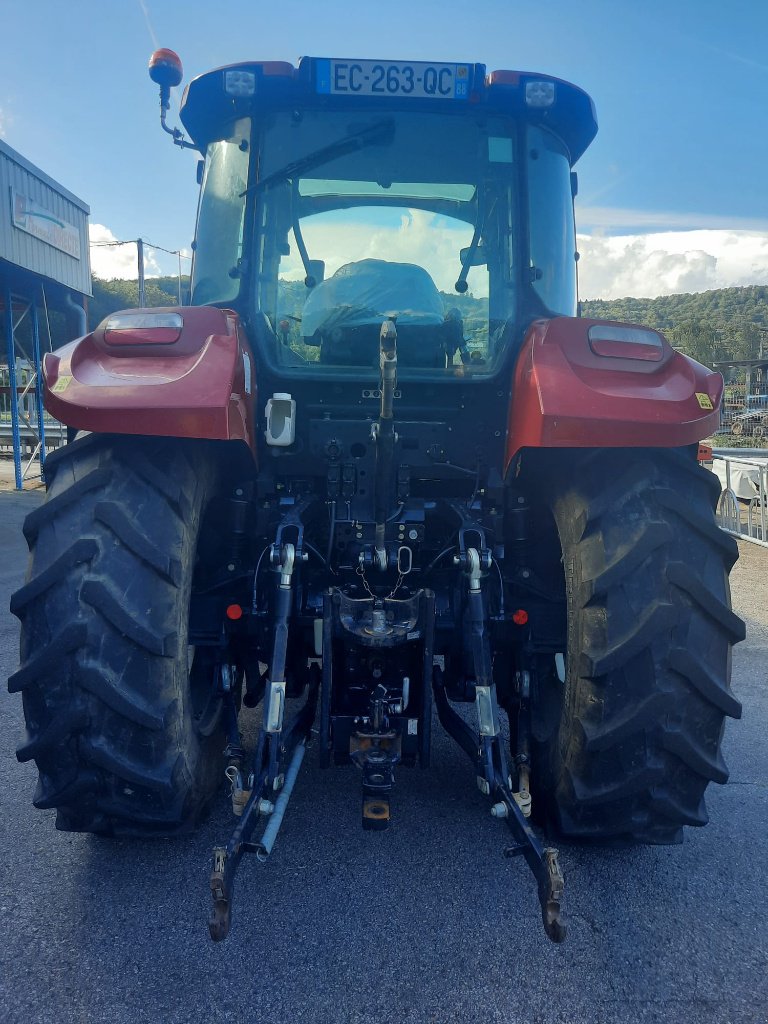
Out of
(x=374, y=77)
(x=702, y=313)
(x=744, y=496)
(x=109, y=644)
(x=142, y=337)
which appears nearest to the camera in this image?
(x=109, y=644)

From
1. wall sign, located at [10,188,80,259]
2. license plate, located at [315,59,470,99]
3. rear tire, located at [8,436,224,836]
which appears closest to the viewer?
rear tire, located at [8,436,224,836]

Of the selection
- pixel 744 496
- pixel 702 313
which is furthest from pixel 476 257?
pixel 702 313

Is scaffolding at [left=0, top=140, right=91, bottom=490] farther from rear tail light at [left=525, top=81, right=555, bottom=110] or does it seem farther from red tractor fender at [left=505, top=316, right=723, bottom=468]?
red tractor fender at [left=505, top=316, right=723, bottom=468]

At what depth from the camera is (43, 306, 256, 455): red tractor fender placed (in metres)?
2.08

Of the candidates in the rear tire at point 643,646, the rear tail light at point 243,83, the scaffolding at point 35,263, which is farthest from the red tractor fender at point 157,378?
the scaffolding at point 35,263

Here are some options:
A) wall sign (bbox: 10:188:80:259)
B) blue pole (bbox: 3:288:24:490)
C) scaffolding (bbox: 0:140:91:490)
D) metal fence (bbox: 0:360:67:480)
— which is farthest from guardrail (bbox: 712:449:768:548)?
wall sign (bbox: 10:188:80:259)

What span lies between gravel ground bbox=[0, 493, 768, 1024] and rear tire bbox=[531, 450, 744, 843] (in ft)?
0.80

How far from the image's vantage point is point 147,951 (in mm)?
1995

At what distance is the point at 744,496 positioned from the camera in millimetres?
10328

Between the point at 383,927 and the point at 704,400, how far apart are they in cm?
174

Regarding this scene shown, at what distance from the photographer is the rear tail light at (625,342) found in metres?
2.29

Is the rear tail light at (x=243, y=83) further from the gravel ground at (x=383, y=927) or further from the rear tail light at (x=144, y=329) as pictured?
the gravel ground at (x=383, y=927)

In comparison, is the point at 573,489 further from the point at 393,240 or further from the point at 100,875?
the point at 100,875

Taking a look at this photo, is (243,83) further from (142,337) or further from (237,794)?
(237,794)
